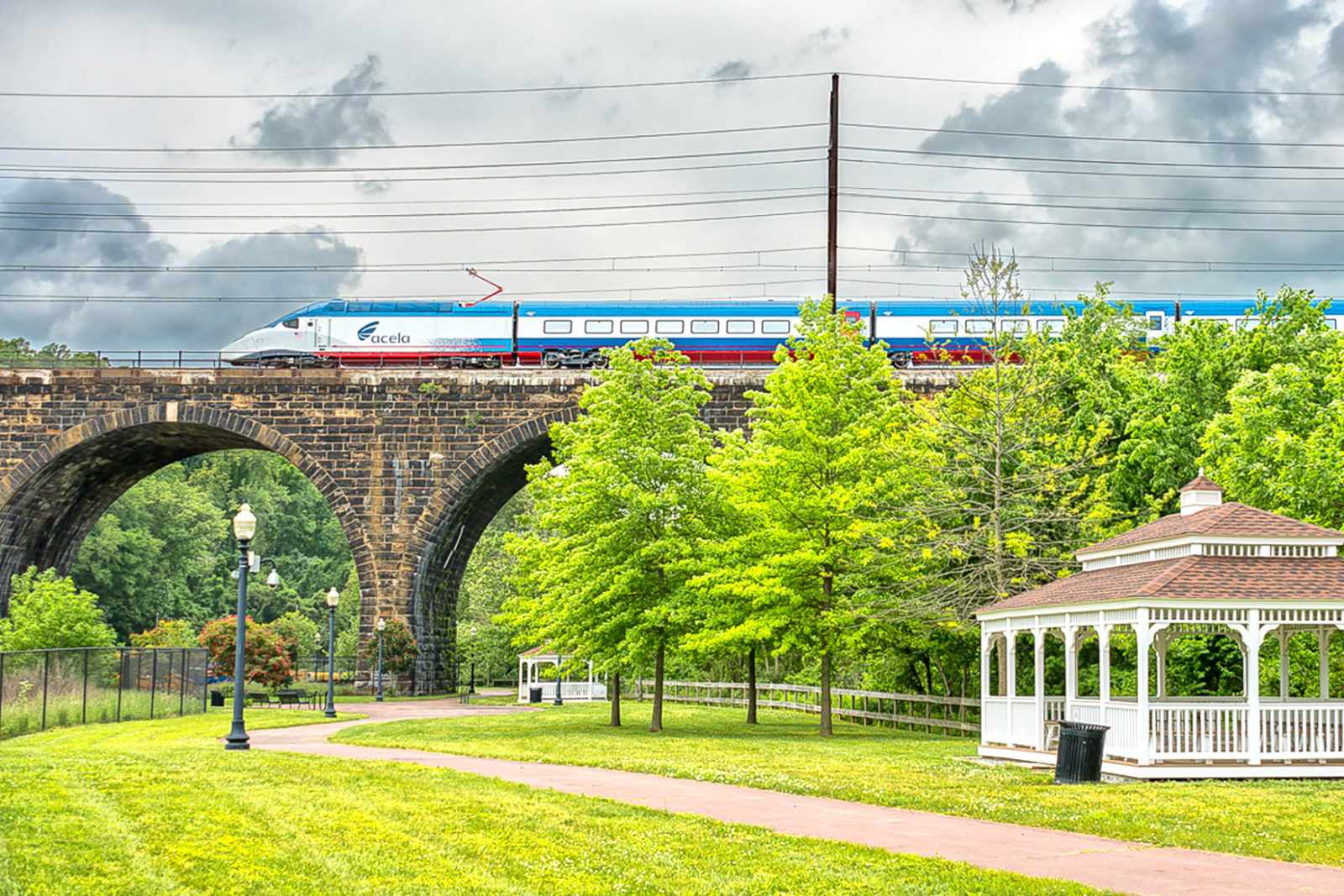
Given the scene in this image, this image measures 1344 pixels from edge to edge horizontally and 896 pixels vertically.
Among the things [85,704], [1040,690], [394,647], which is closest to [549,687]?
[394,647]

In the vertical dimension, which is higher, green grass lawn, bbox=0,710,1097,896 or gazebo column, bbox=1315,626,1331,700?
gazebo column, bbox=1315,626,1331,700

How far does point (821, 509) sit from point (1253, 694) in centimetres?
1053

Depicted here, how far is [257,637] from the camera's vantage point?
45.1 m

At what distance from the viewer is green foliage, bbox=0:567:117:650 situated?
131 ft

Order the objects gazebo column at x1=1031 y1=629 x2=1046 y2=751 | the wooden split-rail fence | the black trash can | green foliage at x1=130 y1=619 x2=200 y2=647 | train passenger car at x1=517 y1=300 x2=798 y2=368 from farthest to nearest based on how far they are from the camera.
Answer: green foliage at x1=130 y1=619 x2=200 y2=647 → train passenger car at x1=517 y1=300 x2=798 y2=368 → the wooden split-rail fence → gazebo column at x1=1031 y1=629 x2=1046 y2=751 → the black trash can

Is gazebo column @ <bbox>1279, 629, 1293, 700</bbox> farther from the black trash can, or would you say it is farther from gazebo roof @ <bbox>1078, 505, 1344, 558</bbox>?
the black trash can

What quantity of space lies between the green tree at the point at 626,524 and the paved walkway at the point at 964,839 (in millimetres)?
9560

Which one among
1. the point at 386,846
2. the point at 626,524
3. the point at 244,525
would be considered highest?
the point at 626,524

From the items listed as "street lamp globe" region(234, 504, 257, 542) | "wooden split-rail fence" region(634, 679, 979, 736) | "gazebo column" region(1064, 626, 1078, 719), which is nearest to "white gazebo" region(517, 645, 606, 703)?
"wooden split-rail fence" region(634, 679, 979, 736)

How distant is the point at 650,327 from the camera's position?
1871 inches

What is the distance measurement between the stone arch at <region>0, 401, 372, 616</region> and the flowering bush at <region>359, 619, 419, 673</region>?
7.35 ft

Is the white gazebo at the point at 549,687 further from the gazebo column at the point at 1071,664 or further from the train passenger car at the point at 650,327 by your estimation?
the gazebo column at the point at 1071,664

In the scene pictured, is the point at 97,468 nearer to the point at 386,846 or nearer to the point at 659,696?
the point at 659,696

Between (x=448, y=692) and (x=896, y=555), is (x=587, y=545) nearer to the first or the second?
(x=896, y=555)
